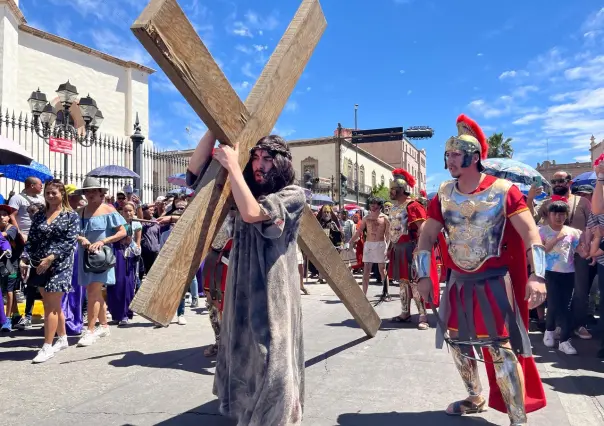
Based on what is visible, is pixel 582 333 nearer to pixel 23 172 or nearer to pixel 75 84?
pixel 23 172

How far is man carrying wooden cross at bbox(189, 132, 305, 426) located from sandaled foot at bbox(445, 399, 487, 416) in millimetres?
1202

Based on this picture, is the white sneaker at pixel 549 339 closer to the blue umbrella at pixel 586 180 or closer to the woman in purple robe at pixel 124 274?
the blue umbrella at pixel 586 180

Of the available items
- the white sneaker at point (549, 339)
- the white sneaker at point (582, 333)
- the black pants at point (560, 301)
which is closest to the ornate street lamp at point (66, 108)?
the black pants at point (560, 301)

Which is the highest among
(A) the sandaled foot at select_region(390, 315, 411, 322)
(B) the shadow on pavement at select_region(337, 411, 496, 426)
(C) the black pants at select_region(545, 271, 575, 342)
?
(C) the black pants at select_region(545, 271, 575, 342)

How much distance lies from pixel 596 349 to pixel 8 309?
6.95m

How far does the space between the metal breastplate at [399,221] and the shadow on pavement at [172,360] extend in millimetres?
3208

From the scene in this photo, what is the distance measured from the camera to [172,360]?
176 inches

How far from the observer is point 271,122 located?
2719 mm

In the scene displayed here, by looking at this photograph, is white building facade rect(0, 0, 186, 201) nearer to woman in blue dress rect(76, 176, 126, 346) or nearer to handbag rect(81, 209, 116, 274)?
woman in blue dress rect(76, 176, 126, 346)

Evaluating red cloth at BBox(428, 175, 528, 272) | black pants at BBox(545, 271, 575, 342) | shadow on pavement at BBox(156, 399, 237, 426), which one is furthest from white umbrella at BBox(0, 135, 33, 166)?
black pants at BBox(545, 271, 575, 342)

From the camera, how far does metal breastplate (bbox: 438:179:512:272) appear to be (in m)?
2.91

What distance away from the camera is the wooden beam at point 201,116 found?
2006mm

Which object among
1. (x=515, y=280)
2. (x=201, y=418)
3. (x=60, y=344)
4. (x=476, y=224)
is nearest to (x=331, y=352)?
(x=201, y=418)

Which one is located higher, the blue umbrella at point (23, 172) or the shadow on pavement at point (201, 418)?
the blue umbrella at point (23, 172)
